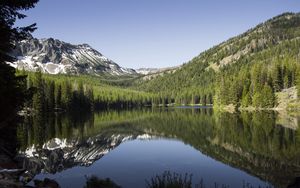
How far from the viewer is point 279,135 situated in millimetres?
55375

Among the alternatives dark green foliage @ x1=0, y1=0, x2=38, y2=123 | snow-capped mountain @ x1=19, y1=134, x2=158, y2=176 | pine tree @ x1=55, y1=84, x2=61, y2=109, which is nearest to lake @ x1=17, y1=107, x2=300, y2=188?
snow-capped mountain @ x1=19, y1=134, x2=158, y2=176

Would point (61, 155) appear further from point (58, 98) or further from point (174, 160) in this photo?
point (58, 98)

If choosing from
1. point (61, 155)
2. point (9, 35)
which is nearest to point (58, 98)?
point (61, 155)

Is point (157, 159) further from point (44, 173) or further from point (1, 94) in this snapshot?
point (1, 94)

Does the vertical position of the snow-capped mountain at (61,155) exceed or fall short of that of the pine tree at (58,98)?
it falls short

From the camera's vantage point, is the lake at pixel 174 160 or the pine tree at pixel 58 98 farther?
the pine tree at pixel 58 98

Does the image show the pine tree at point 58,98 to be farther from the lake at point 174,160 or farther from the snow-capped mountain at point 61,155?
the snow-capped mountain at point 61,155

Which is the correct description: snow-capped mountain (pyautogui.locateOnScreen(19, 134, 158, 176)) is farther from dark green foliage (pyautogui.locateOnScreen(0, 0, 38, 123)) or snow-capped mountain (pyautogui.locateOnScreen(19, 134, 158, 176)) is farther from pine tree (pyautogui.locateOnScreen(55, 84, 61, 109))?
pine tree (pyautogui.locateOnScreen(55, 84, 61, 109))

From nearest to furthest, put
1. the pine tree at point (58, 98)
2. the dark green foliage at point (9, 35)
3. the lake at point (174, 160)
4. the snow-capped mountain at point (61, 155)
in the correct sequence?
the dark green foliage at point (9, 35)
the lake at point (174, 160)
the snow-capped mountain at point (61, 155)
the pine tree at point (58, 98)

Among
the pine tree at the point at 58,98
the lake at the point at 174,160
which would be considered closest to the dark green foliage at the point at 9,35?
the lake at the point at 174,160

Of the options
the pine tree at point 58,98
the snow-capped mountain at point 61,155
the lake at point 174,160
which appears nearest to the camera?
the lake at point 174,160

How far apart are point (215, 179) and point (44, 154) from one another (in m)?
19.6

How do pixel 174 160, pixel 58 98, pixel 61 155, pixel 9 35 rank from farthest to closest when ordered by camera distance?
1. pixel 58 98
2. pixel 174 160
3. pixel 61 155
4. pixel 9 35

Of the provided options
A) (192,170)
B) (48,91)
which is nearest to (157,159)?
(192,170)
